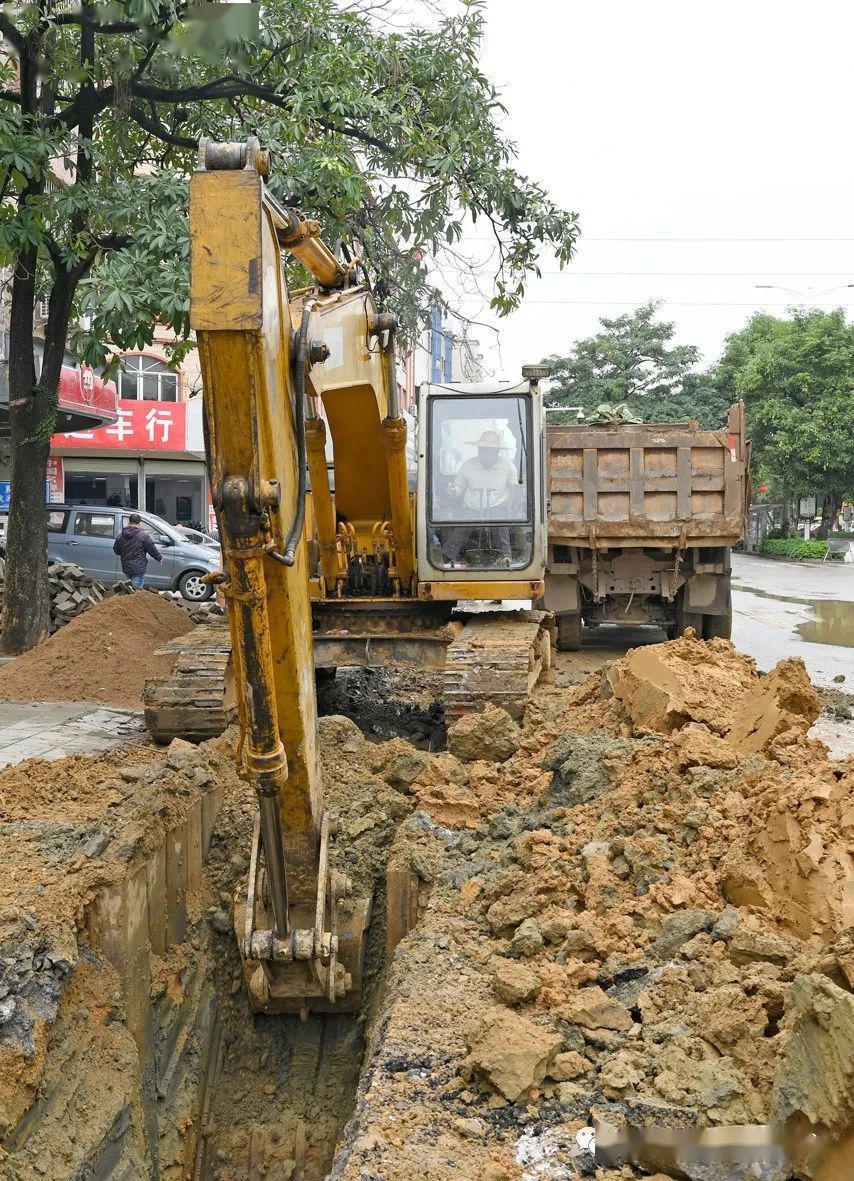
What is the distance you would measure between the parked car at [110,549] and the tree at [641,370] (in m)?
23.1

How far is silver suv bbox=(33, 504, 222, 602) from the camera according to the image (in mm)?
17766

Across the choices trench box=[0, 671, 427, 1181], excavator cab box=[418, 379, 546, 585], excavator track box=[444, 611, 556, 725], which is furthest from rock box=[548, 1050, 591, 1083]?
excavator cab box=[418, 379, 546, 585]

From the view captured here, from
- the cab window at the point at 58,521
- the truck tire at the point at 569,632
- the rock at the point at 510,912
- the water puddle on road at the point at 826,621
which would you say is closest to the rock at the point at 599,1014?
the rock at the point at 510,912

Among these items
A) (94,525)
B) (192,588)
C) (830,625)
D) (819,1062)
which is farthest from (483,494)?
(94,525)

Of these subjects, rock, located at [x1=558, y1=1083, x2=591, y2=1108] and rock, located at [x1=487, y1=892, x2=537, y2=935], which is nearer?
rock, located at [x1=558, y1=1083, x2=591, y2=1108]

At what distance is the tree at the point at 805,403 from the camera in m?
36.4

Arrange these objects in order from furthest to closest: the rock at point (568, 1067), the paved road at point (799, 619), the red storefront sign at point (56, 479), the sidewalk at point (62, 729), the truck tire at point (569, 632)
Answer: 1. the red storefront sign at point (56, 479)
2. the truck tire at point (569, 632)
3. the paved road at point (799, 619)
4. the sidewalk at point (62, 729)
5. the rock at point (568, 1067)

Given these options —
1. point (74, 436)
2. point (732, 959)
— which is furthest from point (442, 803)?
point (74, 436)

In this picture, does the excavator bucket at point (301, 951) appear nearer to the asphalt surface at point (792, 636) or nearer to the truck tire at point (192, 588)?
the asphalt surface at point (792, 636)

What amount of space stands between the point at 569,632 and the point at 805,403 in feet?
92.8

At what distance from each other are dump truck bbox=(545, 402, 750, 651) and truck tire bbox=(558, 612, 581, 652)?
0.01m

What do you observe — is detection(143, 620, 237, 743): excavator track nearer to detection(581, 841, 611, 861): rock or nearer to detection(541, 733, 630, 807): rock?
detection(541, 733, 630, 807): rock

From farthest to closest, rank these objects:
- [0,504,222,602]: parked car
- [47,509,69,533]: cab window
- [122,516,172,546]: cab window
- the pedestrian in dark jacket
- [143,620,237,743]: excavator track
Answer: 1. [122,516,172,546]: cab window
2. [47,509,69,533]: cab window
3. [0,504,222,602]: parked car
4. the pedestrian in dark jacket
5. [143,620,237,743]: excavator track

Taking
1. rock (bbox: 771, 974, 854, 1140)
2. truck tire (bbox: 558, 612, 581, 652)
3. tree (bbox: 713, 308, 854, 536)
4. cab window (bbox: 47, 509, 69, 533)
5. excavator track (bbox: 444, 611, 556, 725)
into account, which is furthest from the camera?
tree (bbox: 713, 308, 854, 536)
